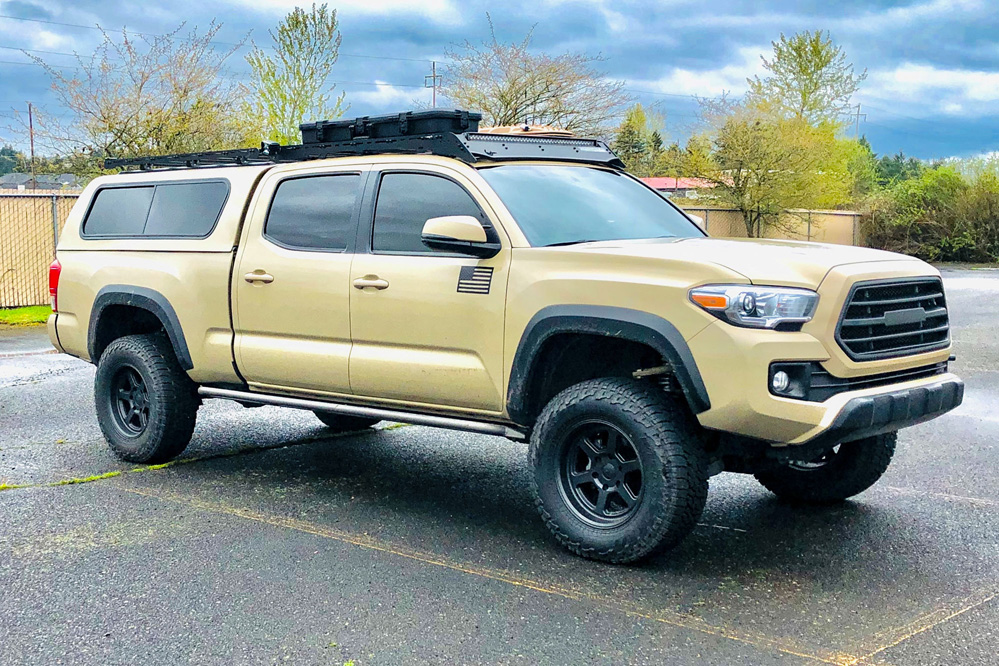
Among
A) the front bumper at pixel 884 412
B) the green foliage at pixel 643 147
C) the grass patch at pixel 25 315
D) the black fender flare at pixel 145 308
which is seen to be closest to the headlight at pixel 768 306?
the front bumper at pixel 884 412

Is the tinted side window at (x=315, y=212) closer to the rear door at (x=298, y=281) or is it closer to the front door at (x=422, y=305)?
the rear door at (x=298, y=281)

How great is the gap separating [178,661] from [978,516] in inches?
169

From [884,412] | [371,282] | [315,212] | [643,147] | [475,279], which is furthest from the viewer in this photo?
[643,147]

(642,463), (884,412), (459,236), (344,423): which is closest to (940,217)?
(344,423)

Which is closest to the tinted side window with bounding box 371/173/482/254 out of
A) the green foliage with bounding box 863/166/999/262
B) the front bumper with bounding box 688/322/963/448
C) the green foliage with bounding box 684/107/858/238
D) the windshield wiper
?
the windshield wiper

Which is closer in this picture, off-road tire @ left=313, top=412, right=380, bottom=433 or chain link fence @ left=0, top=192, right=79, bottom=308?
off-road tire @ left=313, top=412, right=380, bottom=433

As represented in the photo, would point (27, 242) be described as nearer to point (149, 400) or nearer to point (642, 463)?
point (149, 400)

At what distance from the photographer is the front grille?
15.3 feet

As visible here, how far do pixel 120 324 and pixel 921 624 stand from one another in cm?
565

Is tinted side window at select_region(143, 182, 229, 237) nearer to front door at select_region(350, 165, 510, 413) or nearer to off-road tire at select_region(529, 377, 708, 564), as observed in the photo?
front door at select_region(350, 165, 510, 413)

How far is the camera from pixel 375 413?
19.5 feet

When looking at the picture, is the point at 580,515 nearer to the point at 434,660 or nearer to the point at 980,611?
the point at 434,660

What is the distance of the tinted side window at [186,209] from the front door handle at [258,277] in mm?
581

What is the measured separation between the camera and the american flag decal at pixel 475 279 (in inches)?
211
